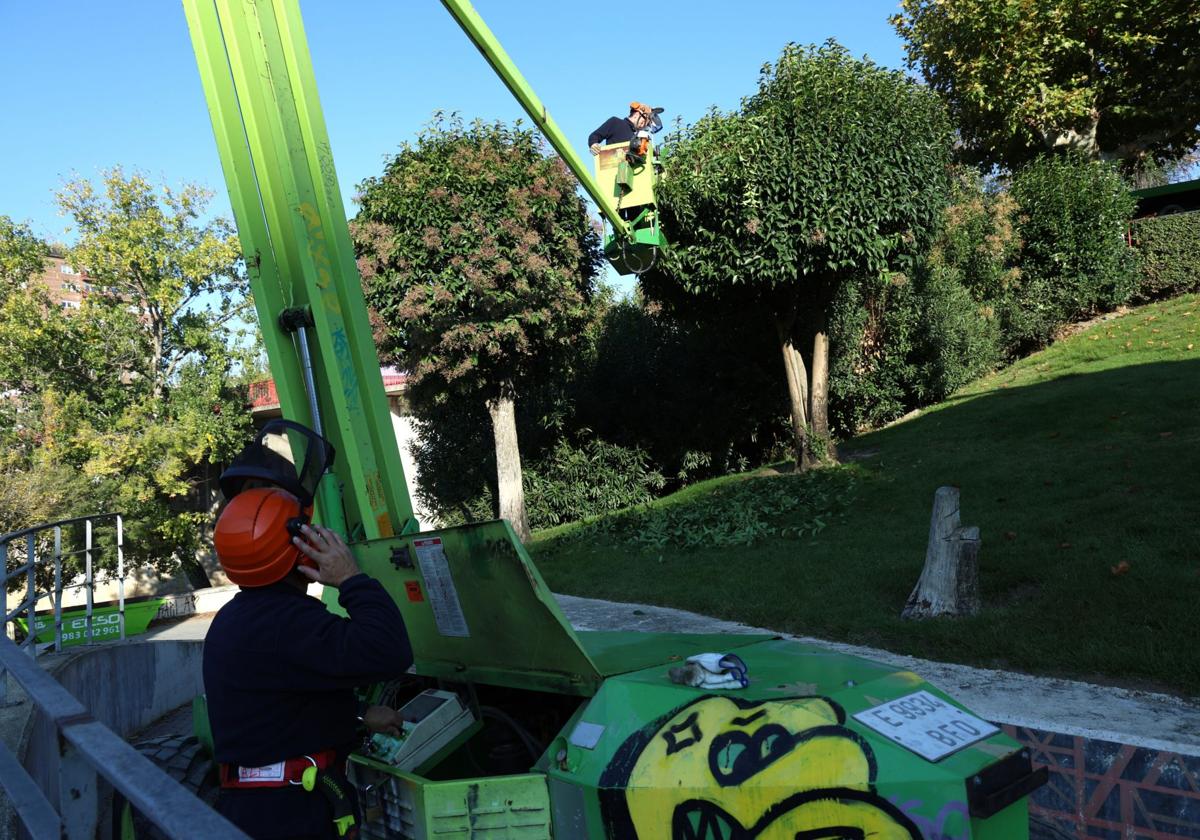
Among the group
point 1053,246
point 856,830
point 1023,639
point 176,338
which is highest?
point 176,338

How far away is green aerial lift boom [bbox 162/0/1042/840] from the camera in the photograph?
7.04 ft

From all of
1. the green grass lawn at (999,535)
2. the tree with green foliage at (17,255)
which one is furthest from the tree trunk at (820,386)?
the tree with green foliage at (17,255)

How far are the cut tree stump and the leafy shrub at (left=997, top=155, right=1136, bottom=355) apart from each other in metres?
13.7

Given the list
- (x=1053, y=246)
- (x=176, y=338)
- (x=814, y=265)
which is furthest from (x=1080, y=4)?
(x=176, y=338)

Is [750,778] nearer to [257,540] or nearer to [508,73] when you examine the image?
[257,540]

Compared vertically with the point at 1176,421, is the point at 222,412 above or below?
above

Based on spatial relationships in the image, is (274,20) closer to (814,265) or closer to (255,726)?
(255,726)

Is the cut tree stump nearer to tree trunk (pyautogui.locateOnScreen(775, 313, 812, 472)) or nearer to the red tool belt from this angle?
the red tool belt

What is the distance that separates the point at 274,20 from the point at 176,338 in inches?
862

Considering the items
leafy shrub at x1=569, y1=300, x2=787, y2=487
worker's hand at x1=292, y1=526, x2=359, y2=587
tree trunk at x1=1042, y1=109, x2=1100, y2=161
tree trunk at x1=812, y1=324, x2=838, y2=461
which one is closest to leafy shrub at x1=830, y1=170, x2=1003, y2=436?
leafy shrub at x1=569, y1=300, x2=787, y2=487

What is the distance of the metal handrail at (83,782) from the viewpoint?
1.14m

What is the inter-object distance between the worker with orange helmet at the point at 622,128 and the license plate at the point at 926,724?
7.65 metres

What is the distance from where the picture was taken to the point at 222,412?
75.2ft

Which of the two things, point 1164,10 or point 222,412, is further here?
point 222,412
